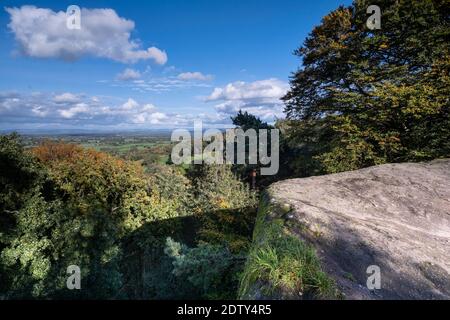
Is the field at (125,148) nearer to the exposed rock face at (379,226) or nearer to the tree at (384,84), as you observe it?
the exposed rock face at (379,226)

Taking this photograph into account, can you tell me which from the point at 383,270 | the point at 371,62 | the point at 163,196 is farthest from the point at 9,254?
the point at 371,62

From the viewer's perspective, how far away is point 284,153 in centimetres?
2709

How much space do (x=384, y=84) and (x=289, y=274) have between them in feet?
53.2

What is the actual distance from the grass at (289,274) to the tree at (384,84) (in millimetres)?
13649

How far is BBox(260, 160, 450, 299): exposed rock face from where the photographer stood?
10.6 feet

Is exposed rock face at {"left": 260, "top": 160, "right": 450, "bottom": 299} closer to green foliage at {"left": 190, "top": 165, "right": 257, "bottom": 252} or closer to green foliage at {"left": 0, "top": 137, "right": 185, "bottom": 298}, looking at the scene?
green foliage at {"left": 190, "top": 165, "right": 257, "bottom": 252}

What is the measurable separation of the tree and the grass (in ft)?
44.8

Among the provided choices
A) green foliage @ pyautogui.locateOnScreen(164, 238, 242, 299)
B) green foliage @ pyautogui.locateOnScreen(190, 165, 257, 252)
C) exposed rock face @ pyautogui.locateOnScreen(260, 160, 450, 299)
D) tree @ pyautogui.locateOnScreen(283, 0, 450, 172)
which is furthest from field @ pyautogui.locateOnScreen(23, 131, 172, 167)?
tree @ pyautogui.locateOnScreen(283, 0, 450, 172)

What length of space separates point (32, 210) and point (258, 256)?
11975mm

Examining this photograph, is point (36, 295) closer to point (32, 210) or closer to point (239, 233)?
point (32, 210)

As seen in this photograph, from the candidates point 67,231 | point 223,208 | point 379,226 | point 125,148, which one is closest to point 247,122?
point 223,208

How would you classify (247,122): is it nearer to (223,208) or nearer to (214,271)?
(223,208)

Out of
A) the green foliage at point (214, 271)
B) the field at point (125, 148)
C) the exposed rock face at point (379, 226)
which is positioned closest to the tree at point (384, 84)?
the exposed rock face at point (379, 226)

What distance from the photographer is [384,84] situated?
15.8 meters
